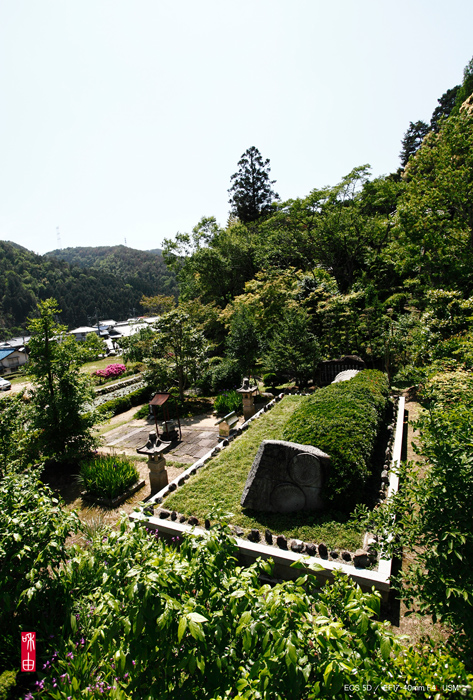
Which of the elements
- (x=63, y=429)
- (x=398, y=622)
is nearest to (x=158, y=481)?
(x=63, y=429)

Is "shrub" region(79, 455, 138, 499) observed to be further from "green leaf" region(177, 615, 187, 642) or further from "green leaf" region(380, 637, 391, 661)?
"green leaf" region(380, 637, 391, 661)

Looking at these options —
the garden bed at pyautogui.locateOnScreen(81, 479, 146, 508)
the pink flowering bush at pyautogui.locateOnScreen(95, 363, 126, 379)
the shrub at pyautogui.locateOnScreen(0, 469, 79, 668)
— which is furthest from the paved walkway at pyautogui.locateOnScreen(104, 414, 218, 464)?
A: the pink flowering bush at pyautogui.locateOnScreen(95, 363, 126, 379)

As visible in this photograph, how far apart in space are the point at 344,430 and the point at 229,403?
6360mm

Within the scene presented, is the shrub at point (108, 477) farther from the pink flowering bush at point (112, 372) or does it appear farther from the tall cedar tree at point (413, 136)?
the tall cedar tree at point (413, 136)

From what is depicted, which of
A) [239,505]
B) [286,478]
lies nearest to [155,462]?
[239,505]

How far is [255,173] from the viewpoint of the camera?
3319 centimetres

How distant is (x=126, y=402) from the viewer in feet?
48.5

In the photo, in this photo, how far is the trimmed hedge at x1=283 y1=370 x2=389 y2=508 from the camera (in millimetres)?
5121

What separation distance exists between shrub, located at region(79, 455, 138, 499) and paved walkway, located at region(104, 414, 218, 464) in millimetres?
1574

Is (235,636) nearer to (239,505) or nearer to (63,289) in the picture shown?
(239,505)

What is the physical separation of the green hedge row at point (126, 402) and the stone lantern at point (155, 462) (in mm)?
7456

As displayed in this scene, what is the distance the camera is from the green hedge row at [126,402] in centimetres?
1391

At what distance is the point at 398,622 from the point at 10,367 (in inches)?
2055

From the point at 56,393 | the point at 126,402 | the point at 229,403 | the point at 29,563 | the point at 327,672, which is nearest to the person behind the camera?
the point at 327,672
